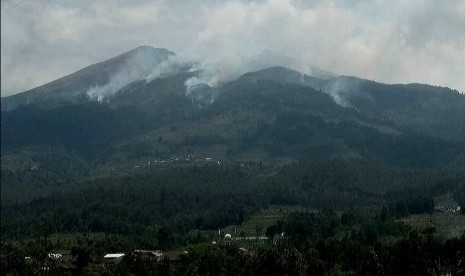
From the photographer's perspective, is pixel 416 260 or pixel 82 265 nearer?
pixel 416 260

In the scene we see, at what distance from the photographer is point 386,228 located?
149000 mm

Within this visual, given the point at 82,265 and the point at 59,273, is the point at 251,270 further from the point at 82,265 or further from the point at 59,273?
the point at 82,265

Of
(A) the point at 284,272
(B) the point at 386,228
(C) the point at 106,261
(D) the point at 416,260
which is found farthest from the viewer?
(B) the point at 386,228

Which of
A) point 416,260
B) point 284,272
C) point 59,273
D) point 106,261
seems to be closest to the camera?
point 284,272

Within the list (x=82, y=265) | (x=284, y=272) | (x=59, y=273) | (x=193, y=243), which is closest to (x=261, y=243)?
(x=193, y=243)

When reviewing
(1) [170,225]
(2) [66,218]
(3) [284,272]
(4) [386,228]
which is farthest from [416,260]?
(2) [66,218]

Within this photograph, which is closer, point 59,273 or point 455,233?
point 59,273

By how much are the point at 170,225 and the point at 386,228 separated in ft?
215

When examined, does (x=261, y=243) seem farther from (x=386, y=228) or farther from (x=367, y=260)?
(x=367, y=260)

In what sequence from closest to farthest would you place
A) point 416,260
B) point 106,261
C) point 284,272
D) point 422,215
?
point 284,272 → point 416,260 → point 106,261 → point 422,215

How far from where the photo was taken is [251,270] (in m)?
84.9

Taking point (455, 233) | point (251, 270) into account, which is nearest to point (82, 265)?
point (251, 270)

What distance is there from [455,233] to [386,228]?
2269 cm

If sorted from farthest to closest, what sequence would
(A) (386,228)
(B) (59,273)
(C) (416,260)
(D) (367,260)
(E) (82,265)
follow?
(A) (386,228) < (E) (82,265) < (B) (59,273) < (D) (367,260) < (C) (416,260)
